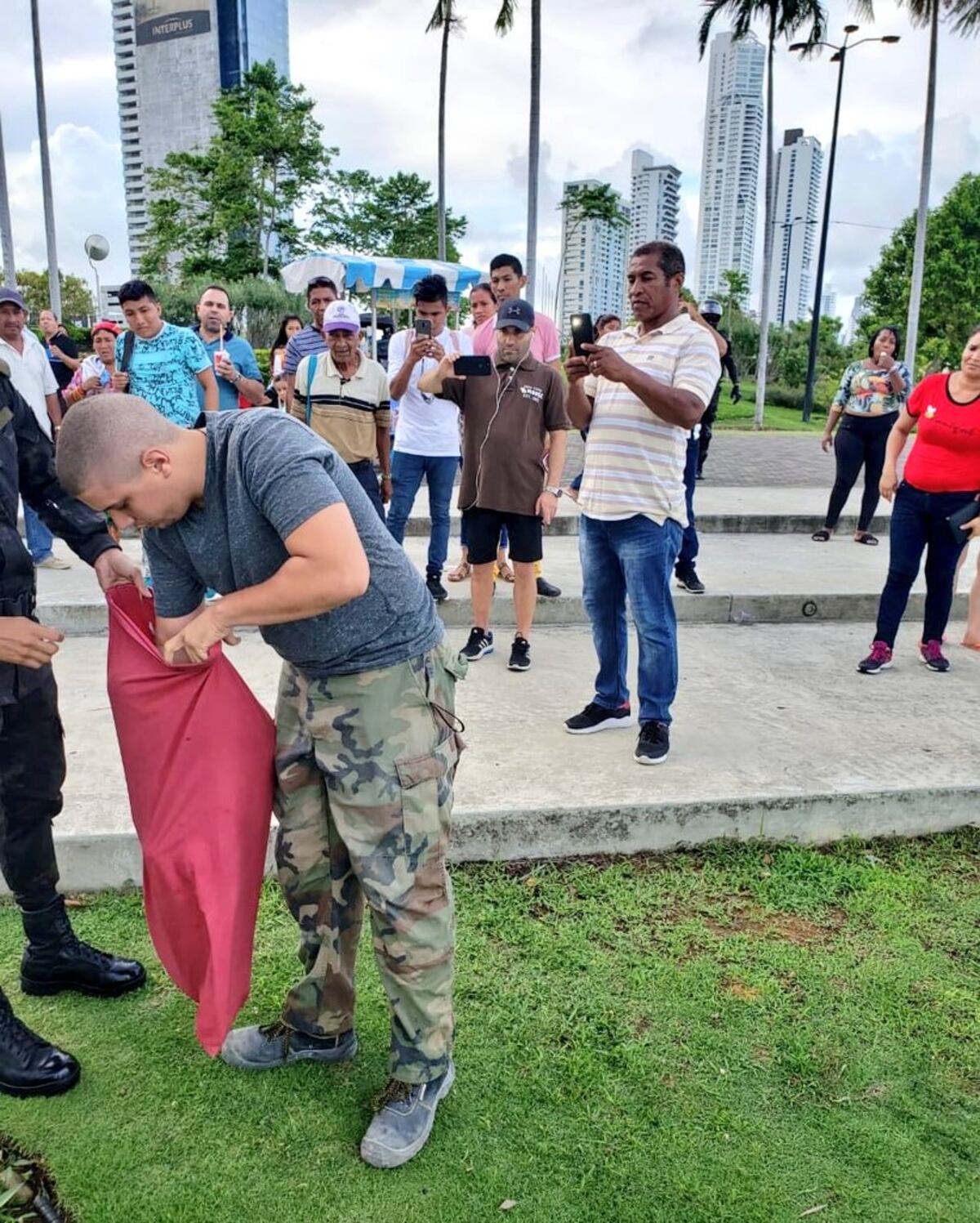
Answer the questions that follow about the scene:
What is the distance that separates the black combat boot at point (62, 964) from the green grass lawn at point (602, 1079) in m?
0.06

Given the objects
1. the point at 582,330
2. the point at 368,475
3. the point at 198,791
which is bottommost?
the point at 198,791

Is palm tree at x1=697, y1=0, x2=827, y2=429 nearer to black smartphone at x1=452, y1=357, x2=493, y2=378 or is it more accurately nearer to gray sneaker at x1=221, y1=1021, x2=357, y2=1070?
black smartphone at x1=452, y1=357, x2=493, y2=378

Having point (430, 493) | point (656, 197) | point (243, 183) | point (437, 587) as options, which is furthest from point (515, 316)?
point (656, 197)

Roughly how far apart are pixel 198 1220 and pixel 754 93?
53504 mm

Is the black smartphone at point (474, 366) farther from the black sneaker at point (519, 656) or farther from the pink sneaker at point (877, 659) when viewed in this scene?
the pink sneaker at point (877, 659)

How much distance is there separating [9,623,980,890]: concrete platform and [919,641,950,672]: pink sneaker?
0.09 metres

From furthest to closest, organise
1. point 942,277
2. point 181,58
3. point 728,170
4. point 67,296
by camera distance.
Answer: point 181,58
point 728,170
point 67,296
point 942,277

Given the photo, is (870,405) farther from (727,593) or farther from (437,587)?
(437,587)

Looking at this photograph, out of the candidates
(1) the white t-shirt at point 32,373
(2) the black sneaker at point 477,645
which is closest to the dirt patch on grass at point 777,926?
(2) the black sneaker at point 477,645

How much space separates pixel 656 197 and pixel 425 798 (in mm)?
66057

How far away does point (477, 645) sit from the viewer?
16.3 ft

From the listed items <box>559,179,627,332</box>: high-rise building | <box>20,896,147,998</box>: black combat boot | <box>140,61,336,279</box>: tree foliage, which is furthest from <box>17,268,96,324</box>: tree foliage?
<box>20,896,147,998</box>: black combat boot

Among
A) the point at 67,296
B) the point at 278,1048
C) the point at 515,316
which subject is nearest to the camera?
the point at 278,1048

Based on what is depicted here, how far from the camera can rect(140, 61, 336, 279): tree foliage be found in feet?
94.4
